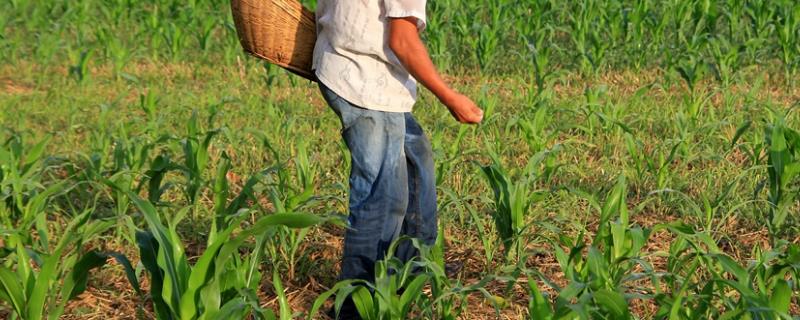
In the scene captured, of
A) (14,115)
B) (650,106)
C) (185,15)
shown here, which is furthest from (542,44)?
(14,115)

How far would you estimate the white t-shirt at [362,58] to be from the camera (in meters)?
3.60

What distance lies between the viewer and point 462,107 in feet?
11.9

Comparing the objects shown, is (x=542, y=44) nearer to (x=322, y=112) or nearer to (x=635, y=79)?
(x=635, y=79)

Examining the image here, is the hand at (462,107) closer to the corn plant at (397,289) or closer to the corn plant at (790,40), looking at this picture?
the corn plant at (397,289)

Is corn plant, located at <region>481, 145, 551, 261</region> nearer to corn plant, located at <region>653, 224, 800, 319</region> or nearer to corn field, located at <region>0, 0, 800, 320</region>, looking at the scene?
corn field, located at <region>0, 0, 800, 320</region>

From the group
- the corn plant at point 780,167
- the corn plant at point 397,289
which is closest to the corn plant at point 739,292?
the corn plant at point 397,289

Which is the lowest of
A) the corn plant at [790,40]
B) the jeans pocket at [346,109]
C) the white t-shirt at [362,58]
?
the corn plant at [790,40]

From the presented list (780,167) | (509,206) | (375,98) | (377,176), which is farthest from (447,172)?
(375,98)

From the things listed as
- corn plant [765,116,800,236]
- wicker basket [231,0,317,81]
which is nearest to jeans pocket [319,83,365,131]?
wicker basket [231,0,317,81]

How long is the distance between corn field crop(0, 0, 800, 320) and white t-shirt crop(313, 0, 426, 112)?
49 centimetres

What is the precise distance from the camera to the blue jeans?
146 inches

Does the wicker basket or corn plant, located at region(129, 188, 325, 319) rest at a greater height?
the wicker basket

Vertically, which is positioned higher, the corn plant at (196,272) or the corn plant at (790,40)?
the corn plant at (196,272)

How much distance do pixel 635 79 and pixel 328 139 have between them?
93.0 inches
